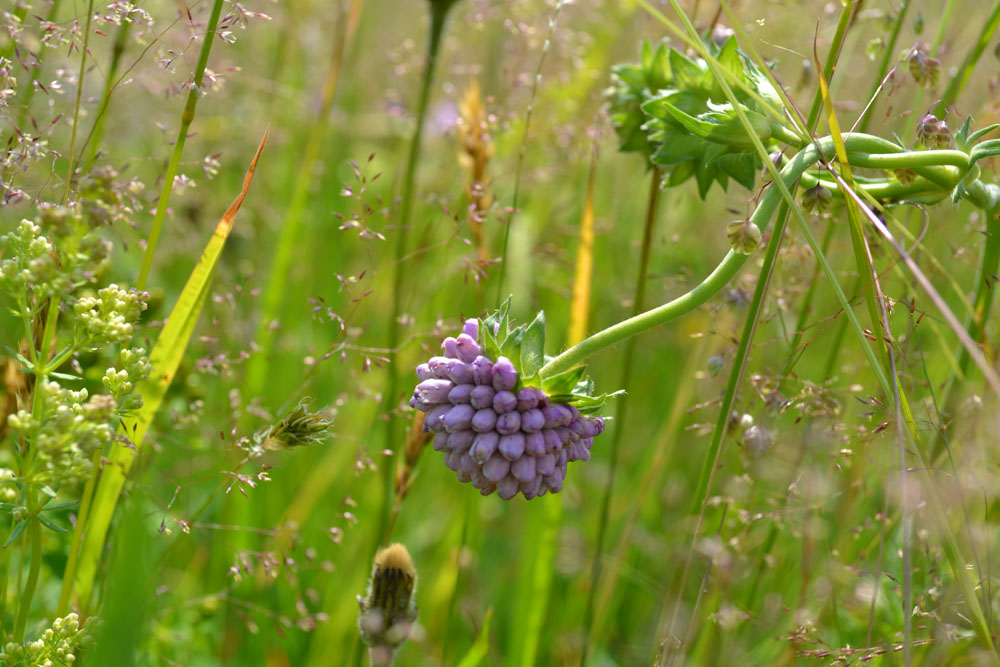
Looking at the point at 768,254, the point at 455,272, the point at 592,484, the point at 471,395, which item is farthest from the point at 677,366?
the point at 471,395

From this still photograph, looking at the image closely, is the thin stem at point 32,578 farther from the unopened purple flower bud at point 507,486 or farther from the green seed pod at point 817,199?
the green seed pod at point 817,199

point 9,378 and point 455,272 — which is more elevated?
point 455,272

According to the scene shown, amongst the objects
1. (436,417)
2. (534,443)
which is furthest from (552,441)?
(436,417)

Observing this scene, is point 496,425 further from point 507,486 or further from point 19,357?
point 19,357

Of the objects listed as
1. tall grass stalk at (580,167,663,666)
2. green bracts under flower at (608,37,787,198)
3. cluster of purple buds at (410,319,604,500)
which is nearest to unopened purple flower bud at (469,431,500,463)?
cluster of purple buds at (410,319,604,500)

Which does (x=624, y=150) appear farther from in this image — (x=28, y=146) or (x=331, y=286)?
(x=331, y=286)
